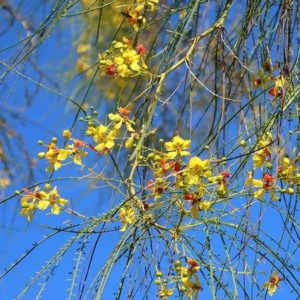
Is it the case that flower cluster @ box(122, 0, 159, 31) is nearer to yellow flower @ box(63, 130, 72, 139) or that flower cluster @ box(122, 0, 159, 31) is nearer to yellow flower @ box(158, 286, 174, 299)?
yellow flower @ box(63, 130, 72, 139)

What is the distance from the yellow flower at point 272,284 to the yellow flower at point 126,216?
0.20m

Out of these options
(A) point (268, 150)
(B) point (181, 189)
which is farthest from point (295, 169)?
(B) point (181, 189)

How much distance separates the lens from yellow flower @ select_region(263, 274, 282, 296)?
0.96 metres

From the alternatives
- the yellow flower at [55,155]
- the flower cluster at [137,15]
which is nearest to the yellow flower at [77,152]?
the yellow flower at [55,155]

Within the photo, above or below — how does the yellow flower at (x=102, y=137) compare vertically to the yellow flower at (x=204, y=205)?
above

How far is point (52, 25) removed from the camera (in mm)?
1031

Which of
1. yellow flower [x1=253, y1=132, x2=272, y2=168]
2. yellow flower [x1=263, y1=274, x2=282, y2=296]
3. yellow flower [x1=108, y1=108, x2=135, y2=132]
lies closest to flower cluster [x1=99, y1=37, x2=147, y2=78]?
yellow flower [x1=108, y1=108, x2=135, y2=132]

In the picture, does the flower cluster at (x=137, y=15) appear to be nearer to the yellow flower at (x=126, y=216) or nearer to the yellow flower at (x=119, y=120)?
the yellow flower at (x=119, y=120)

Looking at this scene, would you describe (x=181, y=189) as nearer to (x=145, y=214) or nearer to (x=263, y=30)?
(x=145, y=214)

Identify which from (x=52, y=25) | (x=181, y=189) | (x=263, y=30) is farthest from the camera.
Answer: (x=263, y=30)

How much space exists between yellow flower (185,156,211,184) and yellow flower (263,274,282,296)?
198 millimetres

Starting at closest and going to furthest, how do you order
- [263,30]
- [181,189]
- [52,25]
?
[181,189], [52,25], [263,30]

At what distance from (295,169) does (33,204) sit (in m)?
0.32

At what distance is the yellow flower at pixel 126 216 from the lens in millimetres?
902
